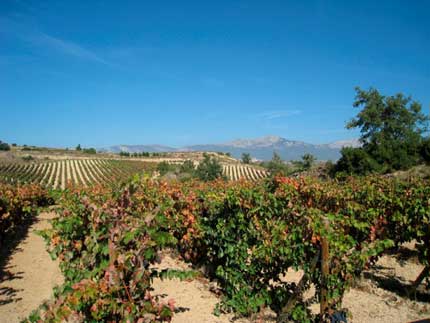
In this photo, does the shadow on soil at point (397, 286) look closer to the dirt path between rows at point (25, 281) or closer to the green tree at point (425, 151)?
the dirt path between rows at point (25, 281)

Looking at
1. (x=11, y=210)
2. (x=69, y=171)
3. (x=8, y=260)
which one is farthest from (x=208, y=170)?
(x=8, y=260)

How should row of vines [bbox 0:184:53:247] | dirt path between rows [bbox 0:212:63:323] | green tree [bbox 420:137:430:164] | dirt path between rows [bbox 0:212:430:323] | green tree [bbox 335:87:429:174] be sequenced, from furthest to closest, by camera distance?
1. green tree [bbox 335:87:429:174]
2. green tree [bbox 420:137:430:164]
3. row of vines [bbox 0:184:53:247]
4. dirt path between rows [bbox 0:212:63:323]
5. dirt path between rows [bbox 0:212:430:323]

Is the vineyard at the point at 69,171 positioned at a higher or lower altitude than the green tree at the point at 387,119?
lower

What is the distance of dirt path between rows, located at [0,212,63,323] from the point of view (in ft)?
17.0

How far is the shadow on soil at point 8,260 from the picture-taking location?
223 inches

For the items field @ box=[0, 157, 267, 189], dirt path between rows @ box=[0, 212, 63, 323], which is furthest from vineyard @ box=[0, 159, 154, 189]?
dirt path between rows @ box=[0, 212, 63, 323]

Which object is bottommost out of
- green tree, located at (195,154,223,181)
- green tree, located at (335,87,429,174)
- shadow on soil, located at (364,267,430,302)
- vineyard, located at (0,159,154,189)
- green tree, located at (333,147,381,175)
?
vineyard, located at (0,159,154,189)

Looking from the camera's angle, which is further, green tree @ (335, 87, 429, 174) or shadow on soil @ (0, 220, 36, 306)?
green tree @ (335, 87, 429, 174)

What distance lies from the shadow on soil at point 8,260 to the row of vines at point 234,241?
208cm

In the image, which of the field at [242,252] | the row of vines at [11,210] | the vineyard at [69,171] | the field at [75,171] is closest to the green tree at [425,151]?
→ the field at [242,252]

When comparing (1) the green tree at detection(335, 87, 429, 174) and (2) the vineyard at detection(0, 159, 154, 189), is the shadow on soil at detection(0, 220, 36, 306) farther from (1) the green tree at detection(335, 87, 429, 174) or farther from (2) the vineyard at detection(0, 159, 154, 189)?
(2) the vineyard at detection(0, 159, 154, 189)

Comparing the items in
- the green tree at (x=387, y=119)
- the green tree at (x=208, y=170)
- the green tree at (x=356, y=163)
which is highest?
the green tree at (x=387, y=119)

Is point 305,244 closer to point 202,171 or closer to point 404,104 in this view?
A: point 404,104

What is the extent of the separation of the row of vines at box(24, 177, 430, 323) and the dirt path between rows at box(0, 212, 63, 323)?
5.72ft
